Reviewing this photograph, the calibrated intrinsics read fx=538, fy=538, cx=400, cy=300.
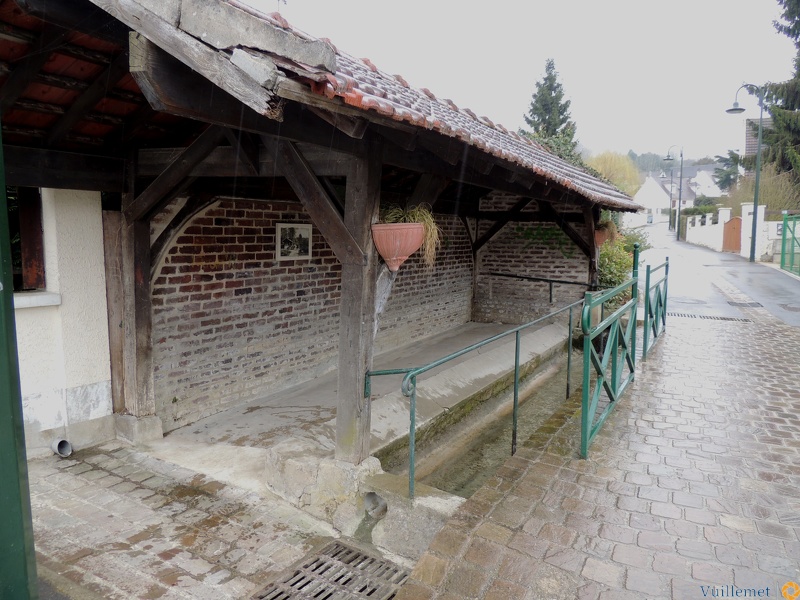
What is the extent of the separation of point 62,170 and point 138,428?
84.5 inches

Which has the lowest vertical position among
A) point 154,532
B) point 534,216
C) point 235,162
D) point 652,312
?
point 154,532

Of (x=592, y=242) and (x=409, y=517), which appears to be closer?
(x=409, y=517)

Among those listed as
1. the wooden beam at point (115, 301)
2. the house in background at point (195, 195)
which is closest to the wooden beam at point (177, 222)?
the house in background at point (195, 195)

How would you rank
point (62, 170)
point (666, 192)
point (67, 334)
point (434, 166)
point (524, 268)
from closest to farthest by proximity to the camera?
point (62, 170), point (434, 166), point (67, 334), point (524, 268), point (666, 192)

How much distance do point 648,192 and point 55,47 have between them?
218 feet

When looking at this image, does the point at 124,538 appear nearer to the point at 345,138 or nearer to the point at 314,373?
the point at 345,138

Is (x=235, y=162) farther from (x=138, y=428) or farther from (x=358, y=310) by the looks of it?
(x=138, y=428)

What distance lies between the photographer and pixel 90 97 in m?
3.47

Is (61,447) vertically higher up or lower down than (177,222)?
lower down

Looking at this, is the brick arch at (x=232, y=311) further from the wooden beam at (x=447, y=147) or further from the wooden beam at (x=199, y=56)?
the wooden beam at (x=199, y=56)

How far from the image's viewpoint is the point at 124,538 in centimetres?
325

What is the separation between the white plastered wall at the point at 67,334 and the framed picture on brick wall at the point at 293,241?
183cm

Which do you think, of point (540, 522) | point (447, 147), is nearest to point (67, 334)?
point (447, 147)

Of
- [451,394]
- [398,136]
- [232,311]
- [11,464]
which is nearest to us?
[11,464]
